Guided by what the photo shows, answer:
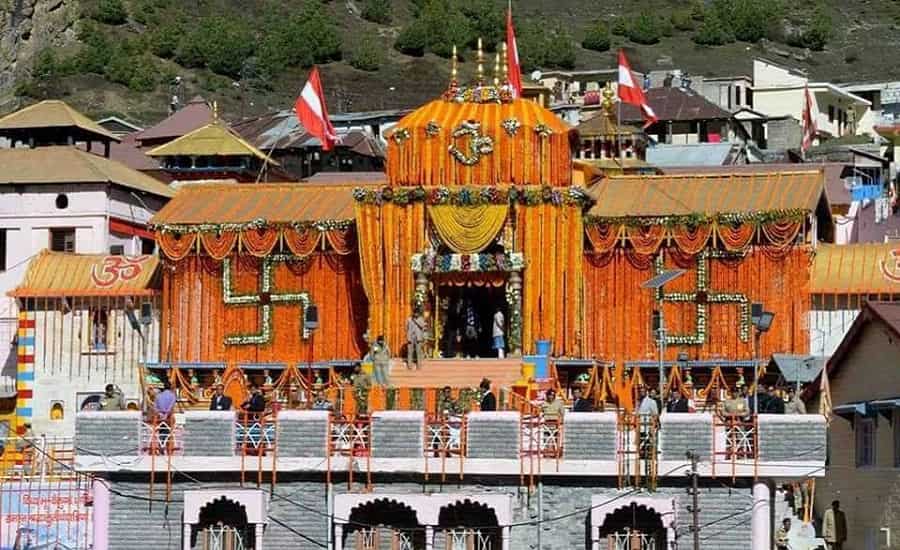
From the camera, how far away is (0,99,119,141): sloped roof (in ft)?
278

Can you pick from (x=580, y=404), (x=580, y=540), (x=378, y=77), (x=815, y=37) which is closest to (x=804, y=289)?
(x=580, y=404)

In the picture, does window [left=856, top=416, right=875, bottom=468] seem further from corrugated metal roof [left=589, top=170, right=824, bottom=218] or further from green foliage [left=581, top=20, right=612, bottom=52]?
green foliage [left=581, top=20, right=612, bottom=52]

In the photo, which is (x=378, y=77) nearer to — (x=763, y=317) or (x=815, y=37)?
(x=815, y=37)

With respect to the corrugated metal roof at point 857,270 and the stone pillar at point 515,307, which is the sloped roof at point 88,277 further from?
the corrugated metal roof at point 857,270

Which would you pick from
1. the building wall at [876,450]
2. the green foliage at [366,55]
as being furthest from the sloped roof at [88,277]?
the green foliage at [366,55]

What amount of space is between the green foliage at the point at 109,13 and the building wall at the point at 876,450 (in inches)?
5365

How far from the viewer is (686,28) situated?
19350 cm

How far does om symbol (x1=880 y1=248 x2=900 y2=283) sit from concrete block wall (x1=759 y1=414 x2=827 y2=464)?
78.5 feet

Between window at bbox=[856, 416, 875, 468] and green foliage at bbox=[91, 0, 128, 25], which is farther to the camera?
green foliage at bbox=[91, 0, 128, 25]

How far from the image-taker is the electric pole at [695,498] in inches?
1657

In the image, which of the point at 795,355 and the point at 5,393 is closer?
the point at 795,355

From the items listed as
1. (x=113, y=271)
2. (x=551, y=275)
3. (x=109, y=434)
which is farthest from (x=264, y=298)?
(x=109, y=434)

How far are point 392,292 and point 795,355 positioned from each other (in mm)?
9721

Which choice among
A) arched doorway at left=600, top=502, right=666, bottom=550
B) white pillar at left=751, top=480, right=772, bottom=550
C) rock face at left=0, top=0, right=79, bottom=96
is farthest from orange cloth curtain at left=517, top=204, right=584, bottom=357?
rock face at left=0, top=0, right=79, bottom=96
